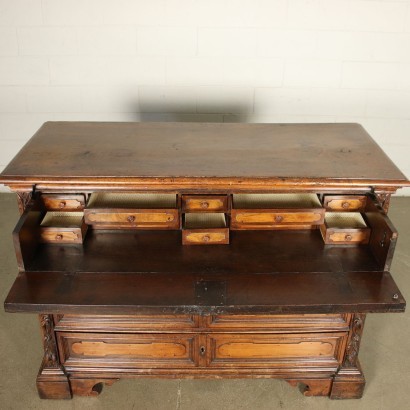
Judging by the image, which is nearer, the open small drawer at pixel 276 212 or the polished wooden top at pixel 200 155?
the polished wooden top at pixel 200 155

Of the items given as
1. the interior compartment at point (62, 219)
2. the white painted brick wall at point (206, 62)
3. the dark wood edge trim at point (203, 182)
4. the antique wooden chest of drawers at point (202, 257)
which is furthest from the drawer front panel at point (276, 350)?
the white painted brick wall at point (206, 62)

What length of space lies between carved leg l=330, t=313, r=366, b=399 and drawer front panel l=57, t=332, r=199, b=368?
25.6 inches

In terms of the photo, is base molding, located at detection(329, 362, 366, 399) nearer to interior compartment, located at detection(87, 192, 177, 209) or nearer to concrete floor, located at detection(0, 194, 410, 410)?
concrete floor, located at detection(0, 194, 410, 410)

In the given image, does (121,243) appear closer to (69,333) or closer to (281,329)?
(69,333)

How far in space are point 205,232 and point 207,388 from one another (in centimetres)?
75

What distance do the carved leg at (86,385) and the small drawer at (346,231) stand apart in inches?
44.7

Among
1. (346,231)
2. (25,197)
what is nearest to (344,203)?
(346,231)

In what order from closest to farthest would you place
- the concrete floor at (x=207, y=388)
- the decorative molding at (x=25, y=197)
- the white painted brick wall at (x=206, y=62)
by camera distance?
1. the decorative molding at (x=25, y=197)
2. the concrete floor at (x=207, y=388)
3. the white painted brick wall at (x=206, y=62)

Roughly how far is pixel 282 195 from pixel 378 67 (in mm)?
1686

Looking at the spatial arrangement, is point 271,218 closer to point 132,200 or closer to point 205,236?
point 205,236

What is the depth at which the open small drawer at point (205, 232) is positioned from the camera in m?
2.20

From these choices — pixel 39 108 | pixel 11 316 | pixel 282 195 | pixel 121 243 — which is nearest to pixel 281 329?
pixel 282 195

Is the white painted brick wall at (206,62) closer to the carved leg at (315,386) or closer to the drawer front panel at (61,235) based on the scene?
the drawer front panel at (61,235)

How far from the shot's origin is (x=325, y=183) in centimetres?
207
